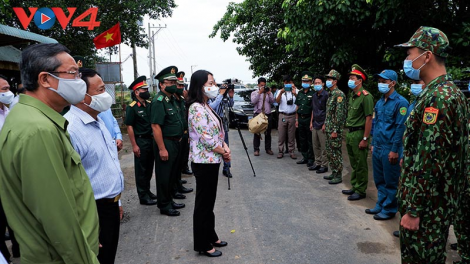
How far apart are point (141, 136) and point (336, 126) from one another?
11.1 ft

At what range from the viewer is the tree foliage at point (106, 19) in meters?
12.8

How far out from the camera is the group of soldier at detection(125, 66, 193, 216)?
470 centimetres

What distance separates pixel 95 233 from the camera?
5.75ft

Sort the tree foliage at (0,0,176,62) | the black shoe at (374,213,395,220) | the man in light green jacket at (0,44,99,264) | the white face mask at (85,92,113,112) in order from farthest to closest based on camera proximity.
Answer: the tree foliage at (0,0,176,62) → the black shoe at (374,213,395,220) → the white face mask at (85,92,113,112) → the man in light green jacket at (0,44,99,264)

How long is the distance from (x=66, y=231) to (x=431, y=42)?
7.99ft

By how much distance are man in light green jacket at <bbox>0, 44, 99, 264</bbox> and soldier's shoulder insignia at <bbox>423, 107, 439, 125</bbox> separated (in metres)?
2.08

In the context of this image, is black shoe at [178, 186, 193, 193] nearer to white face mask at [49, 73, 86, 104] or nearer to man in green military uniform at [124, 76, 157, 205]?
man in green military uniform at [124, 76, 157, 205]

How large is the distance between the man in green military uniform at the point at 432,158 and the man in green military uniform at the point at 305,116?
17.4 feet

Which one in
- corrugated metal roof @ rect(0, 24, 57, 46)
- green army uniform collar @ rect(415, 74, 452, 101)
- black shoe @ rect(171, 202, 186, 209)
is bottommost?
black shoe @ rect(171, 202, 186, 209)

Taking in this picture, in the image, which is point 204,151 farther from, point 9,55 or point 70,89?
point 9,55

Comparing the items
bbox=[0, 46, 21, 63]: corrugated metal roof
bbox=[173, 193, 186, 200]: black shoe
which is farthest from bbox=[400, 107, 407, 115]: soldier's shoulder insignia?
bbox=[0, 46, 21, 63]: corrugated metal roof

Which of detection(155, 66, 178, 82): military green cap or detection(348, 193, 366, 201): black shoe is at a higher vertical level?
detection(155, 66, 178, 82): military green cap

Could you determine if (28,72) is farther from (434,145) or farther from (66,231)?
(434,145)

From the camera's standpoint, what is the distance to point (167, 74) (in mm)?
4949
